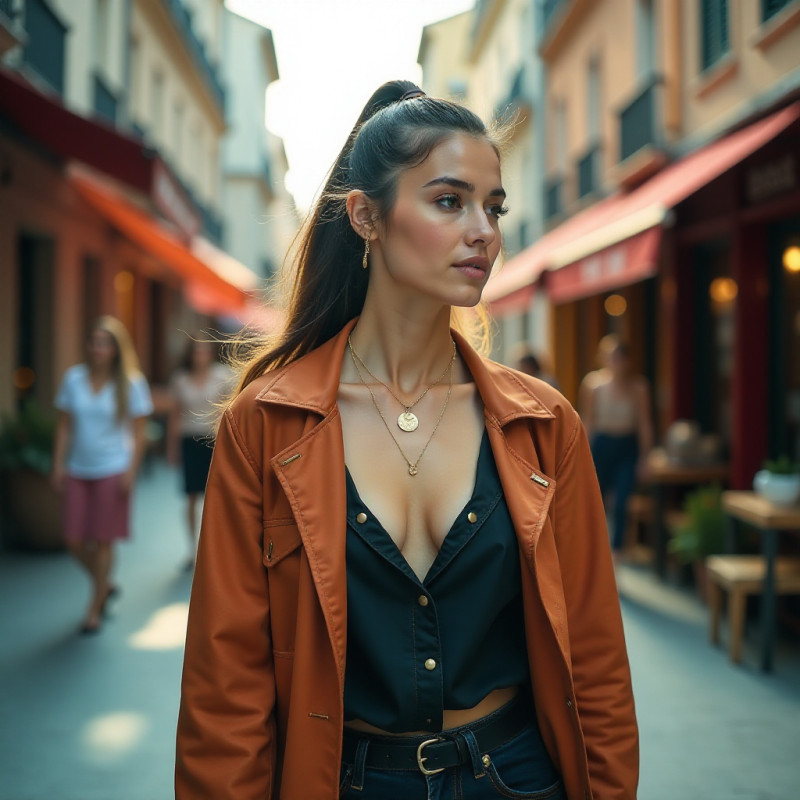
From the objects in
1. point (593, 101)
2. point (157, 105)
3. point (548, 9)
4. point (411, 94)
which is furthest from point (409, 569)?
point (157, 105)

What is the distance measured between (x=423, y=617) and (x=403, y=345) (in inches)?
22.6

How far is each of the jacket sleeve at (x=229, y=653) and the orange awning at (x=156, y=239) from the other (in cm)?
1015

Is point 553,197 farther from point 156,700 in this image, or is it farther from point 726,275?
point 156,700

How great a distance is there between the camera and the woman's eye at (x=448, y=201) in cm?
188

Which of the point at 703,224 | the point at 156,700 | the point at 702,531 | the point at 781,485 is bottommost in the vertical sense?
the point at 156,700

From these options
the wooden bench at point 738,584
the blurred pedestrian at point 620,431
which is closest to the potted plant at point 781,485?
the wooden bench at point 738,584

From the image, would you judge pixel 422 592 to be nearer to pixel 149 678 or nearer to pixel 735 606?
pixel 149 678

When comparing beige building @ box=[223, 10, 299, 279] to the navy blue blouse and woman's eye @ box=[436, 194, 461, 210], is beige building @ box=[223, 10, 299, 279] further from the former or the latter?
the navy blue blouse

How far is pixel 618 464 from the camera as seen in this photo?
8664mm

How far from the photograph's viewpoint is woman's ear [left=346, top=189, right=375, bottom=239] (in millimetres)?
1997

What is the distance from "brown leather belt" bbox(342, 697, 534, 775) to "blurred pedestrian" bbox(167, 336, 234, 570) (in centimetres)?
647

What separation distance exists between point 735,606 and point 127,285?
1406 centimetres

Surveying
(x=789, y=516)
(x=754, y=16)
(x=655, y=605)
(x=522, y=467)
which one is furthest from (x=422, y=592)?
(x=754, y=16)

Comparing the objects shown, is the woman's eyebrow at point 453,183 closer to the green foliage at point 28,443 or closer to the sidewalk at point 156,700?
the sidewalk at point 156,700
